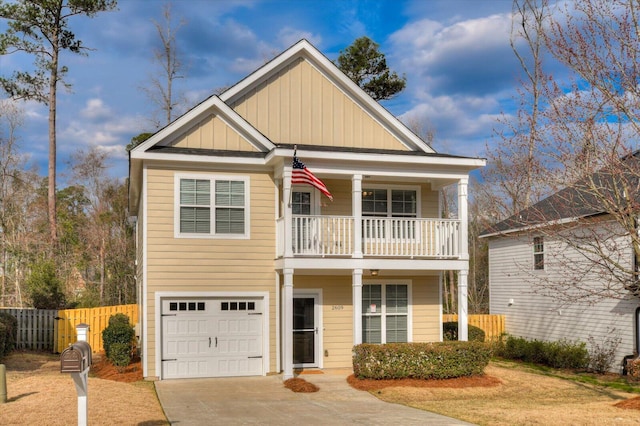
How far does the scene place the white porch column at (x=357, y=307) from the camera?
55.8 feet

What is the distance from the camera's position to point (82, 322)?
905 inches

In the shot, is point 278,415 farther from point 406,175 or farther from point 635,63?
point 635,63

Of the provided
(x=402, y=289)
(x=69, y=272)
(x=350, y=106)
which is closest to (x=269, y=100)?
(x=350, y=106)

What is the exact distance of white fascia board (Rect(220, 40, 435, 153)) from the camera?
1900 cm

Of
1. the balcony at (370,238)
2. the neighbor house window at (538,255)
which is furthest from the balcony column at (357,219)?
the neighbor house window at (538,255)

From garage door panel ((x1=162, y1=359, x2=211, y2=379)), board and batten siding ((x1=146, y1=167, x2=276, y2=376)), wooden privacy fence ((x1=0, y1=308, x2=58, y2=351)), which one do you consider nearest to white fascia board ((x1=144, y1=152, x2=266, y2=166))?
board and batten siding ((x1=146, y1=167, x2=276, y2=376))

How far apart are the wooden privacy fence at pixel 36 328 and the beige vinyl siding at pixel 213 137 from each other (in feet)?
31.7

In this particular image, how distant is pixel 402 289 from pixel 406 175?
11.6 feet

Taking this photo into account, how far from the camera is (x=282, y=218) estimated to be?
17.3 m

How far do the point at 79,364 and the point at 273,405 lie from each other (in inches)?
237

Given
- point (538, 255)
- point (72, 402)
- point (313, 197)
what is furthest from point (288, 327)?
point (538, 255)

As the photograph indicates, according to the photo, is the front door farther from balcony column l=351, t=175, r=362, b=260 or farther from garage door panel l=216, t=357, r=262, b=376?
balcony column l=351, t=175, r=362, b=260

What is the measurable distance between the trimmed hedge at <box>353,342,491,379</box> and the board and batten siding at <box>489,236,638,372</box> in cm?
261

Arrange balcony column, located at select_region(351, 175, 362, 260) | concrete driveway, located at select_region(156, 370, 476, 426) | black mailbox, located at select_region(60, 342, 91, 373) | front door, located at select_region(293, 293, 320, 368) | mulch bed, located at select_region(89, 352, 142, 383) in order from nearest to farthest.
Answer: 1. black mailbox, located at select_region(60, 342, 91, 373)
2. concrete driveway, located at select_region(156, 370, 476, 426)
3. mulch bed, located at select_region(89, 352, 142, 383)
4. balcony column, located at select_region(351, 175, 362, 260)
5. front door, located at select_region(293, 293, 320, 368)
